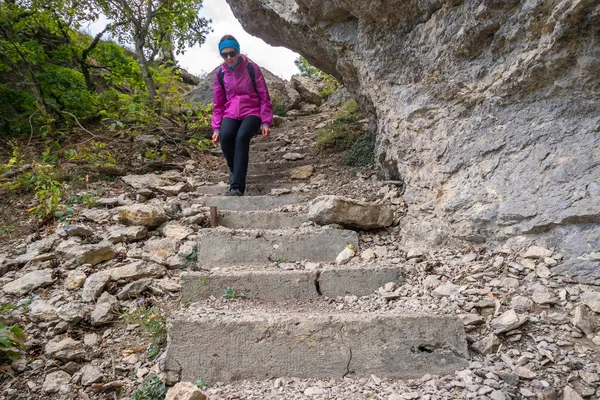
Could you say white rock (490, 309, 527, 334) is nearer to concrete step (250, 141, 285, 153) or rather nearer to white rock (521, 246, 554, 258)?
white rock (521, 246, 554, 258)

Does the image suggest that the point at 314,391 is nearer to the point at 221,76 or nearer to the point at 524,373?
the point at 524,373

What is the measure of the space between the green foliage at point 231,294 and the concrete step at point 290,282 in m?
0.02

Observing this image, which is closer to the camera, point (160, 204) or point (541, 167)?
point (541, 167)

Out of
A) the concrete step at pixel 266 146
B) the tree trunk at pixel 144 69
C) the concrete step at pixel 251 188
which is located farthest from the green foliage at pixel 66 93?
the concrete step at pixel 251 188

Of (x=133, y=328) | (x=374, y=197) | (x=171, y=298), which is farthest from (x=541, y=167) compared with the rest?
(x=133, y=328)

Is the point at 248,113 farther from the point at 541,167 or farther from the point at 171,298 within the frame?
the point at 541,167

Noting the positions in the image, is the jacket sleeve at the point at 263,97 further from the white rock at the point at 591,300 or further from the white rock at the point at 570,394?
the white rock at the point at 570,394

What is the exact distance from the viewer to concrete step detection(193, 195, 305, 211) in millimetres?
3676

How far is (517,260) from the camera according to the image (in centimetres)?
206

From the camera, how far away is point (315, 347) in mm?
1754

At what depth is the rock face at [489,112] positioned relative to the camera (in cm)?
196

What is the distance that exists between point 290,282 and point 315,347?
0.60 m

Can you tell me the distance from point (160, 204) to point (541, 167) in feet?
10.4

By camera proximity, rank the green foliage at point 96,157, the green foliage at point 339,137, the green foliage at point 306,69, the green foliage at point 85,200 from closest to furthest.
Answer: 1. the green foliage at point 85,200
2. the green foliage at point 96,157
3. the green foliage at point 339,137
4. the green foliage at point 306,69
